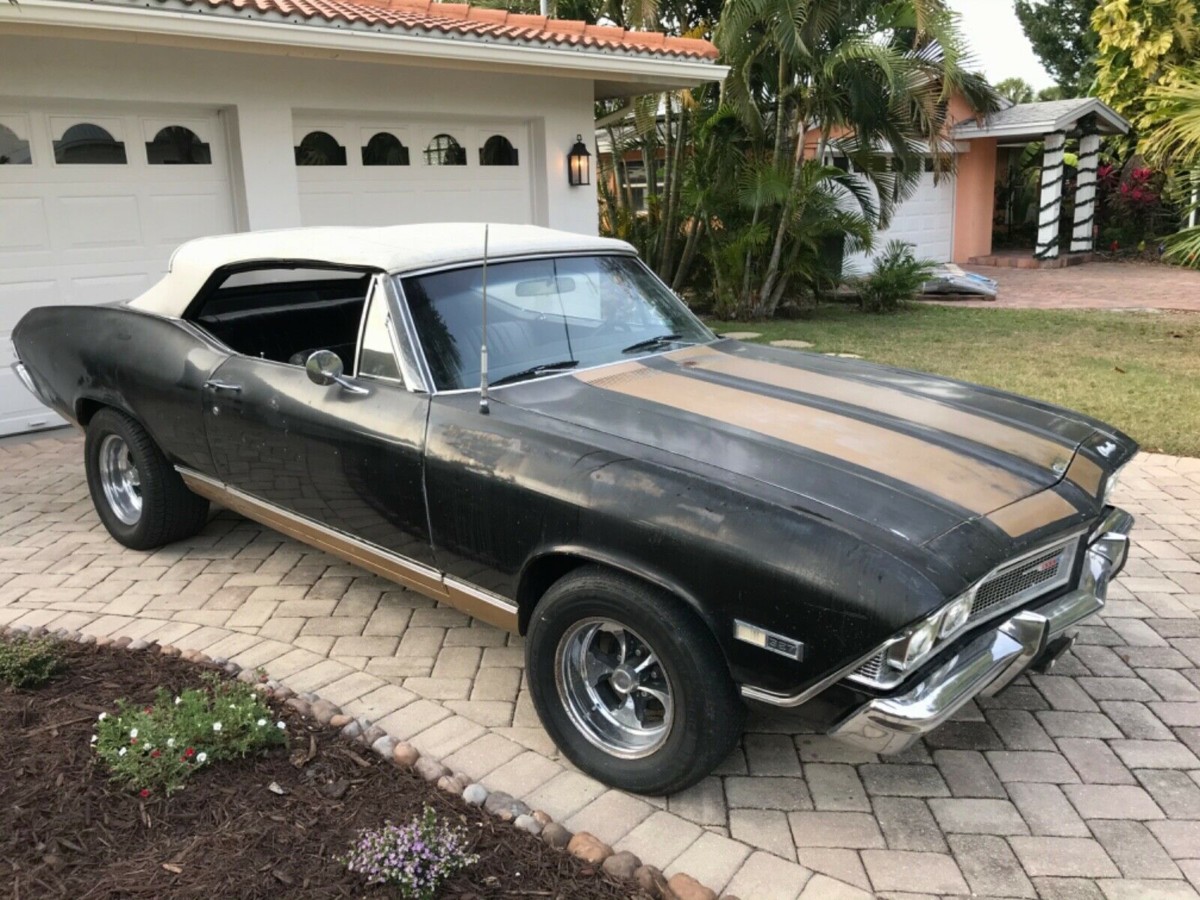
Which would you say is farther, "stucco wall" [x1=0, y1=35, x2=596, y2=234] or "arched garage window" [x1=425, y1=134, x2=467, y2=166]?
"arched garage window" [x1=425, y1=134, x2=467, y2=166]

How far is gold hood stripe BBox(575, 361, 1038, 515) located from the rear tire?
7.68 ft

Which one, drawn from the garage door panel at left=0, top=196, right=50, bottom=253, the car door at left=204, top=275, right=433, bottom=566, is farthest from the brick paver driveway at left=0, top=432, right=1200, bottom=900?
the garage door panel at left=0, top=196, right=50, bottom=253

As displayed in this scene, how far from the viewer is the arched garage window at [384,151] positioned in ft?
30.4

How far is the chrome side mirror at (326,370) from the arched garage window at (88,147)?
5.34 meters

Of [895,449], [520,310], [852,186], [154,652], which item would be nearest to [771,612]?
[895,449]

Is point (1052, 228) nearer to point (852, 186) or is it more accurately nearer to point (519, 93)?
point (852, 186)

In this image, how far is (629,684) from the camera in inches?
115

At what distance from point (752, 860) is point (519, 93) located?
8774mm

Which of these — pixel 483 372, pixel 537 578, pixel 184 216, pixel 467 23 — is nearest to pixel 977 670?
pixel 537 578

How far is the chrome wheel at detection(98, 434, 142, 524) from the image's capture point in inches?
197

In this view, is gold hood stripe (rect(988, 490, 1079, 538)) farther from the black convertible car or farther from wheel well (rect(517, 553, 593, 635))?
wheel well (rect(517, 553, 593, 635))

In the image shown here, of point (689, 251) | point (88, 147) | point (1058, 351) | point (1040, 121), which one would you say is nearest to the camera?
point (88, 147)

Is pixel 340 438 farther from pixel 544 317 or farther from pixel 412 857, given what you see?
pixel 412 857

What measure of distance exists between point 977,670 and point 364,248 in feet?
8.77
